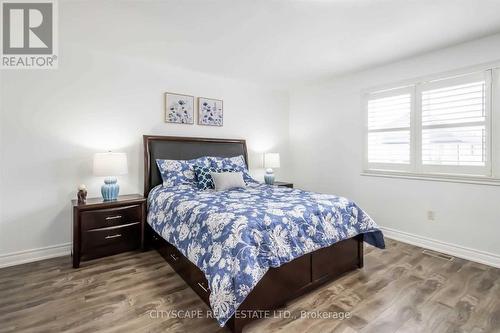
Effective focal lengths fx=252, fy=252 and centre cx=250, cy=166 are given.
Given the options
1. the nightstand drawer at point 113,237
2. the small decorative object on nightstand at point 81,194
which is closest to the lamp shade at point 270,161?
the nightstand drawer at point 113,237

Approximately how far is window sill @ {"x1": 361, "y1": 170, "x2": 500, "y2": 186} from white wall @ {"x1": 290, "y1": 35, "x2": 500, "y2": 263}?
2.2 inches

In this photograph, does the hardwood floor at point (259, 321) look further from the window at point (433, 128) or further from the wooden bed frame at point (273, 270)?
the window at point (433, 128)

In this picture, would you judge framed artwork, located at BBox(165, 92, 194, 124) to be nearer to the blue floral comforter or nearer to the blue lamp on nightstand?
the blue lamp on nightstand

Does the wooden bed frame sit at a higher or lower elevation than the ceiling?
lower

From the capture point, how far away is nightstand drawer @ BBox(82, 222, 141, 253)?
8.70 ft

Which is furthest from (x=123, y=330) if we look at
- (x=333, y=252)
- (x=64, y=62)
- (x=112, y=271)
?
(x=64, y=62)

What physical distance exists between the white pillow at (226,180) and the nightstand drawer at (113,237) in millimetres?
1028

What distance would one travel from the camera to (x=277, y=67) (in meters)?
3.65

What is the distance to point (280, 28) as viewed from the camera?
2.52 metres

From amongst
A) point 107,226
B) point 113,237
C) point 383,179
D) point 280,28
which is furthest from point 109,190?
point 383,179

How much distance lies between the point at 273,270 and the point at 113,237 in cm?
195

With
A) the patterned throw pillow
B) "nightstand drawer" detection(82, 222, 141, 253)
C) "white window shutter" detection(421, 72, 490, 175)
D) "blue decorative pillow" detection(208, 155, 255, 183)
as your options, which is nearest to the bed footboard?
"nightstand drawer" detection(82, 222, 141, 253)

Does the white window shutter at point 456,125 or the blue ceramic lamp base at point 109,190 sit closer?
the white window shutter at point 456,125

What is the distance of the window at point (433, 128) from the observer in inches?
108
